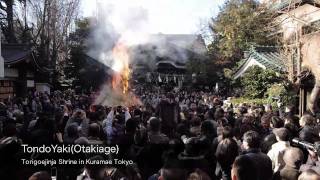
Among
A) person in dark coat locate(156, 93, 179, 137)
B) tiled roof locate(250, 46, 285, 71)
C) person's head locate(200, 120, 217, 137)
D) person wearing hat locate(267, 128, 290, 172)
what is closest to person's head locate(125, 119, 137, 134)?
person's head locate(200, 120, 217, 137)

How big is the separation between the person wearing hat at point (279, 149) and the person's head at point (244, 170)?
63 centimetres

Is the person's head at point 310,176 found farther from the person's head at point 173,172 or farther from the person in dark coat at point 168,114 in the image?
the person in dark coat at point 168,114

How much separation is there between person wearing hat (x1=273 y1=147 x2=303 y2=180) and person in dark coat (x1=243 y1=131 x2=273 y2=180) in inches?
5.6

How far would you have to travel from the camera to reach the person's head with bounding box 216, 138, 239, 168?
5992 mm

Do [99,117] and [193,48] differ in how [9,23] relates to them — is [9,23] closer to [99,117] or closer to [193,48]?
[99,117]

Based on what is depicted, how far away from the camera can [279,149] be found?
5.81 metres

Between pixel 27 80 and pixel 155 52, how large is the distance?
34584 millimetres

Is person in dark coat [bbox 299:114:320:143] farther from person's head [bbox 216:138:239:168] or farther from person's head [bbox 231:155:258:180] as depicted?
person's head [bbox 231:155:258:180]

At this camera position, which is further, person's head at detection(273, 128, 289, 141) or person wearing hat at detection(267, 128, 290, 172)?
person's head at detection(273, 128, 289, 141)

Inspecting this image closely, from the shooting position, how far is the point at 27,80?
2359 cm

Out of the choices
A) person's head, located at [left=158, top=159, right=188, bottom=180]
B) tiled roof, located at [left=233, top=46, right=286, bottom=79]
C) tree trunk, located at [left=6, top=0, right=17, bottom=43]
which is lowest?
person's head, located at [left=158, top=159, right=188, bottom=180]

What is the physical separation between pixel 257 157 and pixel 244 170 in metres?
0.39

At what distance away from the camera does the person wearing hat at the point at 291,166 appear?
5094mm

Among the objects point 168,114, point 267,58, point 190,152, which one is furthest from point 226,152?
point 267,58
